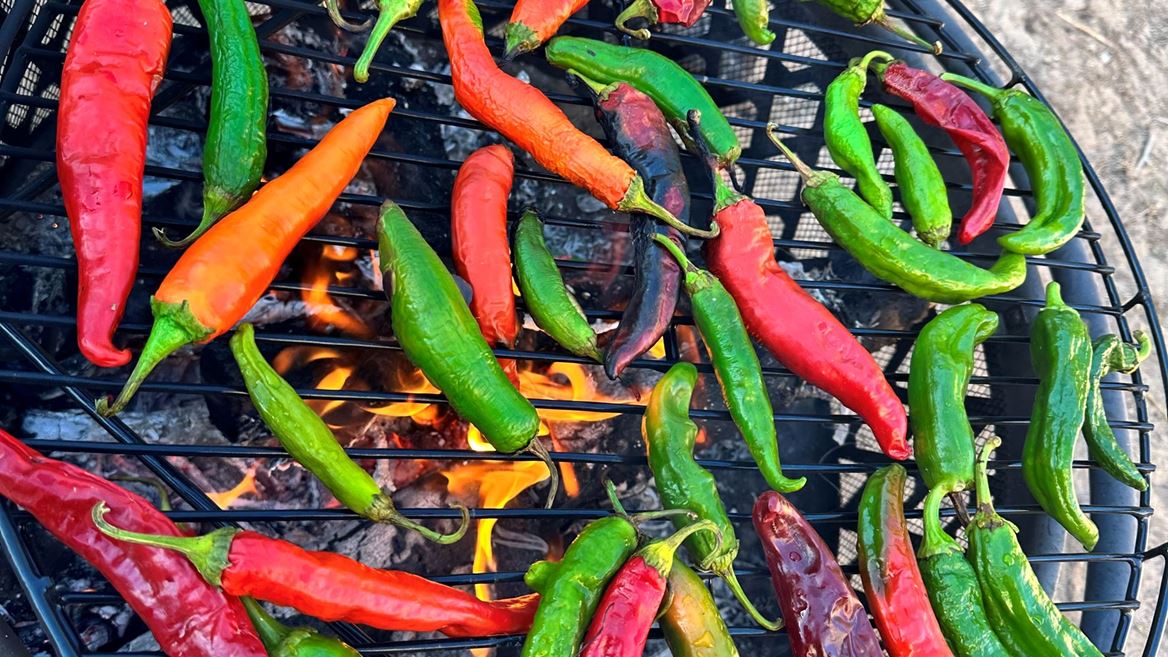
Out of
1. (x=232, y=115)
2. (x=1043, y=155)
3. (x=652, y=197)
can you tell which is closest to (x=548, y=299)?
(x=652, y=197)

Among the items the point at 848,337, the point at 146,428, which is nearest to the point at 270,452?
the point at 146,428

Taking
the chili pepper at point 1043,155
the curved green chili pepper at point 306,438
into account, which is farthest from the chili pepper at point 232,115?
the chili pepper at point 1043,155

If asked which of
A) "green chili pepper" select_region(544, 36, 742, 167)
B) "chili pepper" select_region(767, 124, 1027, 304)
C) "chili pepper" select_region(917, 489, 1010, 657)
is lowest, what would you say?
"chili pepper" select_region(917, 489, 1010, 657)

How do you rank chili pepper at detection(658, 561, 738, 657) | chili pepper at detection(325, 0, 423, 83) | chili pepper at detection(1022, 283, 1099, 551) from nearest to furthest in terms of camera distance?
chili pepper at detection(658, 561, 738, 657) < chili pepper at detection(325, 0, 423, 83) < chili pepper at detection(1022, 283, 1099, 551)

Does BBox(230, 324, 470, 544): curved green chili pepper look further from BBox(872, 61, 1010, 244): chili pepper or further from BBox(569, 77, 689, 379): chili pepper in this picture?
BBox(872, 61, 1010, 244): chili pepper

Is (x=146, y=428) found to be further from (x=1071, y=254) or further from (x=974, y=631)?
(x=1071, y=254)

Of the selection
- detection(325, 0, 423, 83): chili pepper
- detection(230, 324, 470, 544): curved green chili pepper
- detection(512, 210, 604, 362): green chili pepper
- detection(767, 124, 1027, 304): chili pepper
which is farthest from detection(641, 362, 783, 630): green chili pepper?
detection(325, 0, 423, 83): chili pepper

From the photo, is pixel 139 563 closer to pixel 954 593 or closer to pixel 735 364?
pixel 735 364
